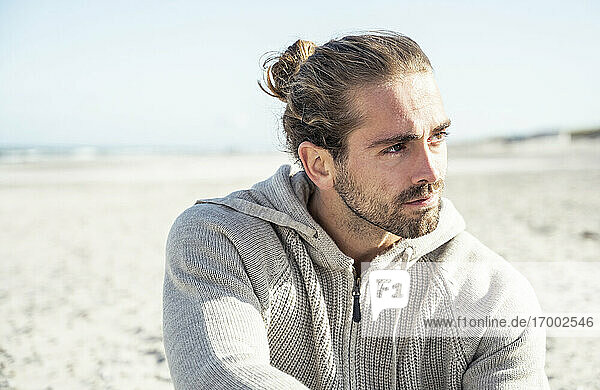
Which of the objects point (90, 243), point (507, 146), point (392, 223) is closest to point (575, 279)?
point (392, 223)

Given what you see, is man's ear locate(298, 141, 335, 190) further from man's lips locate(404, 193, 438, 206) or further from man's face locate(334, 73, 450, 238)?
man's lips locate(404, 193, 438, 206)

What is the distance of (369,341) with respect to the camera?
2279mm

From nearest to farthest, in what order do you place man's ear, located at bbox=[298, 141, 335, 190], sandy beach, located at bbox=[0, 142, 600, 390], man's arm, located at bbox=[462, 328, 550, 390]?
man's arm, located at bbox=[462, 328, 550, 390] < man's ear, located at bbox=[298, 141, 335, 190] < sandy beach, located at bbox=[0, 142, 600, 390]

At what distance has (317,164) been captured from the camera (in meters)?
2.47

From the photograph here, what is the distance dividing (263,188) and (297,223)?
255mm

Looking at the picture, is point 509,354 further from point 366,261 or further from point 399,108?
point 399,108

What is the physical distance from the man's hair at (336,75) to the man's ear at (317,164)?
0.03 m

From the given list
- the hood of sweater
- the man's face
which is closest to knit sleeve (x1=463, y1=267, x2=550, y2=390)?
the hood of sweater

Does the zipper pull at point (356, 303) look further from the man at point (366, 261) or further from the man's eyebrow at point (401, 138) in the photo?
the man's eyebrow at point (401, 138)

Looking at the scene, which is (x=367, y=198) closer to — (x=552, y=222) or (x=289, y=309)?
(x=289, y=309)

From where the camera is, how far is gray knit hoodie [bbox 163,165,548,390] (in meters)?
2.13

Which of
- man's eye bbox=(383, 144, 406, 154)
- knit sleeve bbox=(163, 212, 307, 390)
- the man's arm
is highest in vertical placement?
man's eye bbox=(383, 144, 406, 154)

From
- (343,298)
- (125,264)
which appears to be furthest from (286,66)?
(125,264)

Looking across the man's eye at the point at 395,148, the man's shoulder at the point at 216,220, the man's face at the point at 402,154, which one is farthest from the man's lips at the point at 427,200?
the man's shoulder at the point at 216,220
